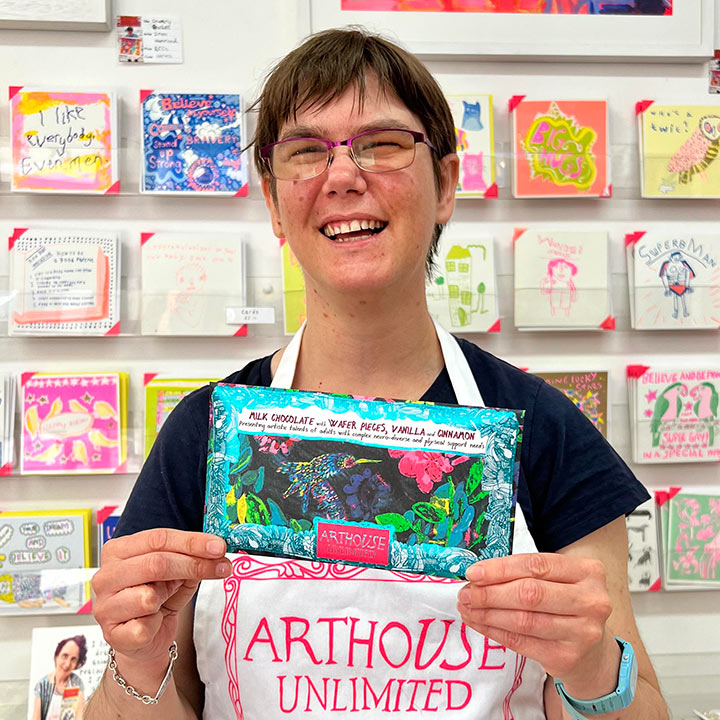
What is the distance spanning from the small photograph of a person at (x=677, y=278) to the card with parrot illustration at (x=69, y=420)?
131cm

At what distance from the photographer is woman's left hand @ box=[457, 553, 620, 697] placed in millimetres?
829

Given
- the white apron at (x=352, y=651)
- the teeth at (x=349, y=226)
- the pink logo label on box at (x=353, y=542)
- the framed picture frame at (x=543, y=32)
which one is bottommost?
the white apron at (x=352, y=651)

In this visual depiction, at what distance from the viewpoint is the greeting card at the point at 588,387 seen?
1.83 metres

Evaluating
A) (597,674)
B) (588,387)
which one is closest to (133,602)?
(597,674)

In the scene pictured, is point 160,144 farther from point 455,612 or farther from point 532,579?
point 532,579

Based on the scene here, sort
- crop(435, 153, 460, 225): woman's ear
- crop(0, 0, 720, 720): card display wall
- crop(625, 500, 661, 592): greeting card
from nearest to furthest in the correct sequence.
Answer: crop(435, 153, 460, 225): woman's ear → crop(0, 0, 720, 720): card display wall → crop(625, 500, 661, 592): greeting card

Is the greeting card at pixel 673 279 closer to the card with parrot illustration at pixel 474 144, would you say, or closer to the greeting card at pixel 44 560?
the card with parrot illustration at pixel 474 144

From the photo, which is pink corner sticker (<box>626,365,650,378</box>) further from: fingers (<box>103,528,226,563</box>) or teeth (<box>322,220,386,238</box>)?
fingers (<box>103,528,226,563</box>)

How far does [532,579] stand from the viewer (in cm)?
83

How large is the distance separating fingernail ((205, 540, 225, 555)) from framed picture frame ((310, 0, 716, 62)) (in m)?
1.34

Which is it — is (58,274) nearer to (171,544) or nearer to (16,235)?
(16,235)

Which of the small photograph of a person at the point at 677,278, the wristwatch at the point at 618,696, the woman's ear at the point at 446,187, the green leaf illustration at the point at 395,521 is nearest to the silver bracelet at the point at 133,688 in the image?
the green leaf illustration at the point at 395,521

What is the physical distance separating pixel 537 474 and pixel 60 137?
1.32 m

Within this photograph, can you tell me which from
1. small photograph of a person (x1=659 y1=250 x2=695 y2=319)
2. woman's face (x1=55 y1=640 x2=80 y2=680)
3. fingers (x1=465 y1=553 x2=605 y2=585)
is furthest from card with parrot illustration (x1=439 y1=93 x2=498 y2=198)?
woman's face (x1=55 y1=640 x2=80 y2=680)
